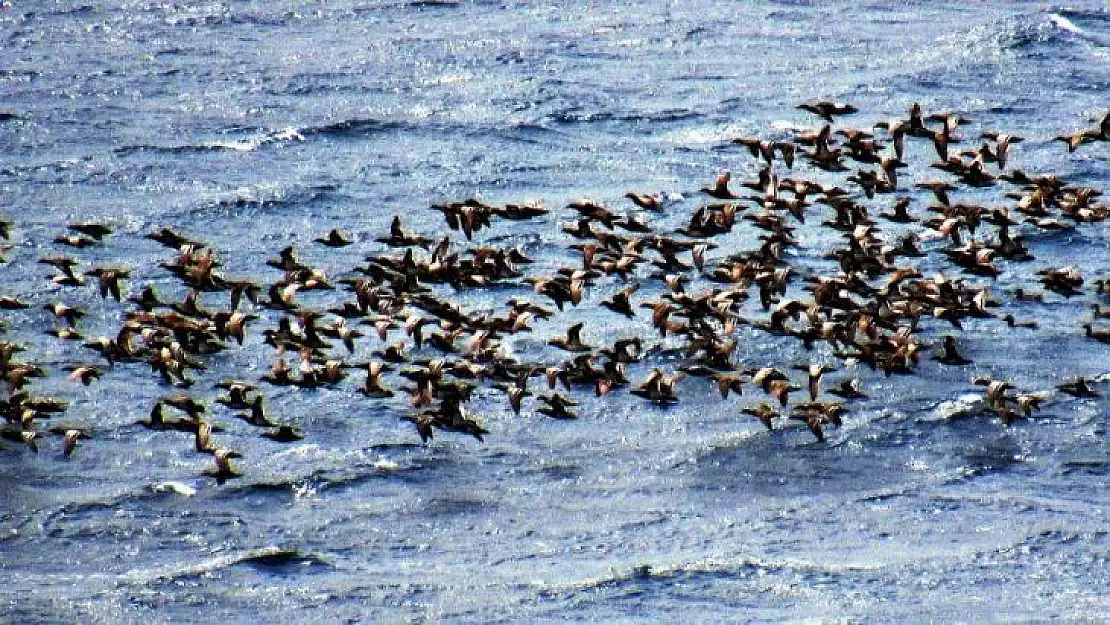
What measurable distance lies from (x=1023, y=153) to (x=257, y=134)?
1964 centimetres

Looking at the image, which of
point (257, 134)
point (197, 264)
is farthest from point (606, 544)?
point (257, 134)

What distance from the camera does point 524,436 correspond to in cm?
3484

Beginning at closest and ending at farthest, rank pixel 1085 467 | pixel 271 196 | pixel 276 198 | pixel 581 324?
pixel 1085 467
pixel 581 324
pixel 276 198
pixel 271 196

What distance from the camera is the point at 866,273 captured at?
38.4 m

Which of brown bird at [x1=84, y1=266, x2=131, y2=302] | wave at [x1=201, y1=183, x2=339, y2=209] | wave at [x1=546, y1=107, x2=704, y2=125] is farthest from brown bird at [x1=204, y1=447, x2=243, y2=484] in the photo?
wave at [x1=546, y1=107, x2=704, y2=125]

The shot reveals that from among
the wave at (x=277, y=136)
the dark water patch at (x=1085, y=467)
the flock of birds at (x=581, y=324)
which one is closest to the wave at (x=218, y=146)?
the wave at (x=277, y=136)

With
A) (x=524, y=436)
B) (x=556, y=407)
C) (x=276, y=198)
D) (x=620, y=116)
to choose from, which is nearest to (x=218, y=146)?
(x=276, y=198)

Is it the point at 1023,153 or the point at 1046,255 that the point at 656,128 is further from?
the point at 1046,255

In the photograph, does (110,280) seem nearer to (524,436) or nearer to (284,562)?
(524,436)

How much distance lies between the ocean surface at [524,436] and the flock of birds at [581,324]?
301 millimetres

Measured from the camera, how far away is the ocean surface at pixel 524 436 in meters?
30.7

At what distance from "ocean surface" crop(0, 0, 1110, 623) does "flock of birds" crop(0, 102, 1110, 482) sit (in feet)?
0.99

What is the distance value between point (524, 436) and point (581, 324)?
8.75ft

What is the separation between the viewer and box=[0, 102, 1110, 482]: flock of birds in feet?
116
